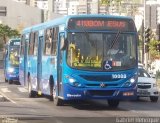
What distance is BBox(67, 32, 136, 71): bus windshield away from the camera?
19.0 meters

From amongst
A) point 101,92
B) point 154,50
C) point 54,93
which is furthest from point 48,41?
point 154,50

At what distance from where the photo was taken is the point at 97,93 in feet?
62.8

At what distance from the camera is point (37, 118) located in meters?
16.2

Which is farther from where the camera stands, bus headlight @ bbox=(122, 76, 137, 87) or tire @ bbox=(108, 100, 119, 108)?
tire @ bbox=(108, 100, 119, 108)

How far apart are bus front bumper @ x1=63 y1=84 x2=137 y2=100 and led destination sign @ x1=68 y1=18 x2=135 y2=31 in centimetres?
202

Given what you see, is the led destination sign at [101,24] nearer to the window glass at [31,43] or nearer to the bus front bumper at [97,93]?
the bus front bumper at [97,93]

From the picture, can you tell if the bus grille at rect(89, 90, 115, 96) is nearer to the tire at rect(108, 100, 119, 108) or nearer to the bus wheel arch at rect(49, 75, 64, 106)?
the bus wheel arch at rect(49, 75, 64, 106)

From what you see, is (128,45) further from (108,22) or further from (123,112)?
(123,112)

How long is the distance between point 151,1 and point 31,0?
56748mm

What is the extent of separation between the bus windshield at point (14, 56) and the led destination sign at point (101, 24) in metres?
20.6

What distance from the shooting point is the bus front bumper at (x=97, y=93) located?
62.1 feet

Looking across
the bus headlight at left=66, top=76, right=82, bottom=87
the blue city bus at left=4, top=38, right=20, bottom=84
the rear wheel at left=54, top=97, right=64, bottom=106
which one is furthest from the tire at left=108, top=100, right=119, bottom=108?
the blue city bus at left=4, top=38, right=20, bottom=84

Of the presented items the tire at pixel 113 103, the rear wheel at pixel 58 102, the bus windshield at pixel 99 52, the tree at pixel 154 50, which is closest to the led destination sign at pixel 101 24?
the bus windshield at pixel 99 52

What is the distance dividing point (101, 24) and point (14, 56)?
2090 centimetres
